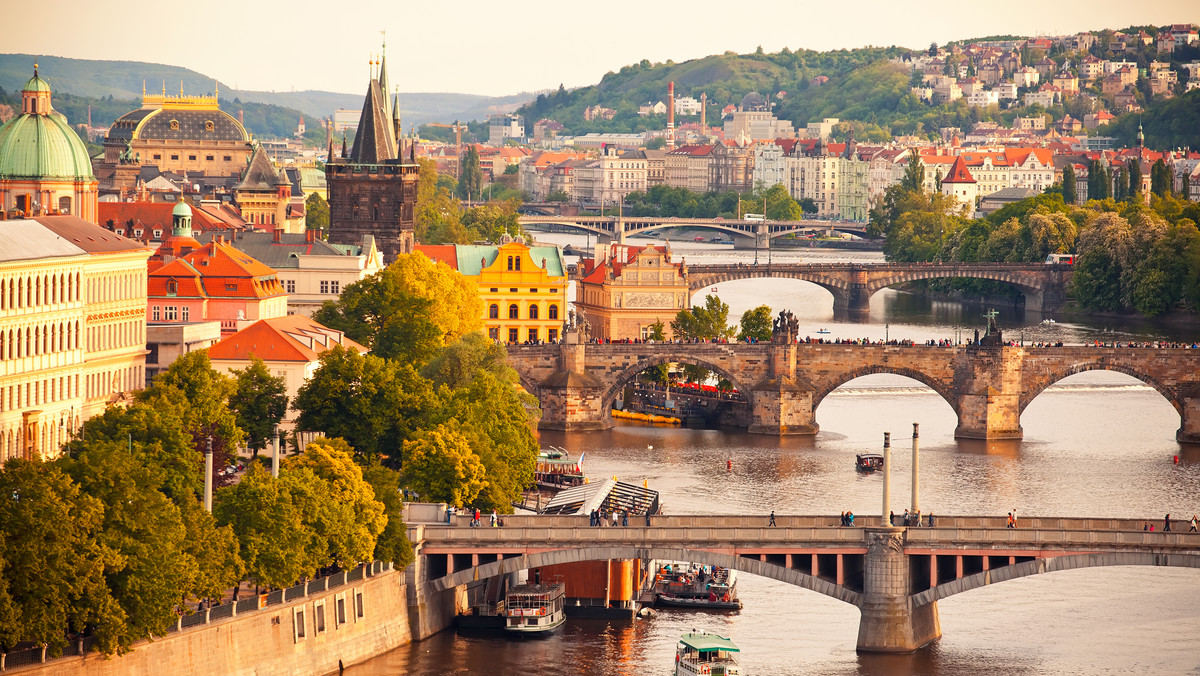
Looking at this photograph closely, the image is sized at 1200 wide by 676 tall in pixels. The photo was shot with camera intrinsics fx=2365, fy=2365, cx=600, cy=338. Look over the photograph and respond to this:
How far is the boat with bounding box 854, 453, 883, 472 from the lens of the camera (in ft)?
268

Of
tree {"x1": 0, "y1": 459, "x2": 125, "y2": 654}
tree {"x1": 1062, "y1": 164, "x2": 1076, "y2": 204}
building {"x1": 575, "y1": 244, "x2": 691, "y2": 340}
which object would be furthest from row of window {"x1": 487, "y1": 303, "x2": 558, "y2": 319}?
tree {"x1": 1062, "y1": 164, "x2": 1076, "y2": 204}

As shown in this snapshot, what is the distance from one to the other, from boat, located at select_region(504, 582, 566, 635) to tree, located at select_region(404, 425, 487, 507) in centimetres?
397

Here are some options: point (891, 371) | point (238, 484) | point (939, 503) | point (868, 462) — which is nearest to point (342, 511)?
point (238, 484)

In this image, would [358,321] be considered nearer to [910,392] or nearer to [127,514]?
[910,392]

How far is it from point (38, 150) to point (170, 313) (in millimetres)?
7166

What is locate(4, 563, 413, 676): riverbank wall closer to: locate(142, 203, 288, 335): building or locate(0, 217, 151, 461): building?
locate(0, 217, 151, 461): building

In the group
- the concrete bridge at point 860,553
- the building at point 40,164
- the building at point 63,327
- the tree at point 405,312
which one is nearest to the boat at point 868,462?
the tree at point 405,312

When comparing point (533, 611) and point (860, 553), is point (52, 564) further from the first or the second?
point (860, 553)

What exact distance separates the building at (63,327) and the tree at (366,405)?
6101mm

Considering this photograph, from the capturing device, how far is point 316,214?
149 meters

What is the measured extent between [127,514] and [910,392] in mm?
62142

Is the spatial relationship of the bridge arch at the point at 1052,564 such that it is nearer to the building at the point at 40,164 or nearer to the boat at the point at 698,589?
the boat at the point at 698,589

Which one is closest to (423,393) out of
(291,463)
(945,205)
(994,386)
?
(291,463)

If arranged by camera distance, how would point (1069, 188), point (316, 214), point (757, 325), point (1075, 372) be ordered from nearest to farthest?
point (1075, 372) < point (757, 325) < point (316, 214) < point (1069, 188)
